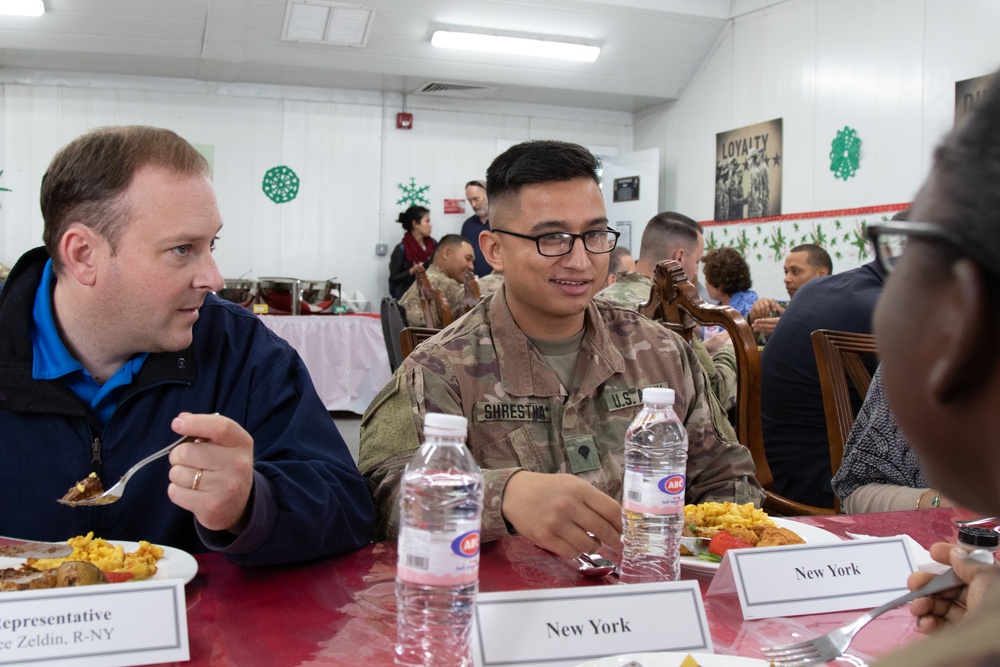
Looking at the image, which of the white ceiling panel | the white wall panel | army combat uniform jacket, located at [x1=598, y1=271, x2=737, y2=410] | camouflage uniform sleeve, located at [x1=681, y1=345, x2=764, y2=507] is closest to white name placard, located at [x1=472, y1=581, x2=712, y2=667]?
camouflage uniform sleeve, located at [x1=681, y1=345, x2=764, y2=507]

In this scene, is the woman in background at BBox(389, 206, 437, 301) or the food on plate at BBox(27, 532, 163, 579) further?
the woman in background at BBox(389, 206, 437, 301)

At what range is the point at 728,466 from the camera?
169 cm

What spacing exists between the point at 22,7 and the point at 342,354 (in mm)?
3880

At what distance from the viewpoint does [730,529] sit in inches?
47.7

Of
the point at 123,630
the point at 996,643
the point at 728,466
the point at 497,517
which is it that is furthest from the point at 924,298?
the point at 728,466

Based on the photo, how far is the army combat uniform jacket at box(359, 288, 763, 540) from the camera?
1.67m

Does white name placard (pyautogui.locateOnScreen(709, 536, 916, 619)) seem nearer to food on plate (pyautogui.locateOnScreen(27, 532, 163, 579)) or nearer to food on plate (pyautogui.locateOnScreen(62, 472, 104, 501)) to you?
food on plate (pyautogui.locateOnScreen(27, 532, 163, 579))

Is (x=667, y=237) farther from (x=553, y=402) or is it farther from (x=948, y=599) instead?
(x=948, y=599)

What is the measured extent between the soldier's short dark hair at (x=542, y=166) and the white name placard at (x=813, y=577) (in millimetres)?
1033

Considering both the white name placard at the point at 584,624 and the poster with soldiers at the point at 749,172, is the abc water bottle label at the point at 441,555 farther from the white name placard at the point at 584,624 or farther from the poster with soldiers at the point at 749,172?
the poster with soldiers at the point at 749,172

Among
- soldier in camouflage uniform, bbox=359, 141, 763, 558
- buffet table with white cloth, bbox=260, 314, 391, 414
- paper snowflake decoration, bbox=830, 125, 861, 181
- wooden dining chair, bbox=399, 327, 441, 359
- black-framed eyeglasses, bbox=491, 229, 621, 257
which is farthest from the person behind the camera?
paper snowflake decoration, bbox=830, 125, 861, 181

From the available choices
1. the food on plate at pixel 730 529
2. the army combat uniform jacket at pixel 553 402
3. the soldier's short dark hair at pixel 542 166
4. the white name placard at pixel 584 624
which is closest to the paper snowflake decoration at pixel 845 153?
the soldier's short dark hair at pixel 542 166

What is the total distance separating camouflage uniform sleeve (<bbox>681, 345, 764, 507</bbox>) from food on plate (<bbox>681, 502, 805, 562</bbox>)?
0.35 meters

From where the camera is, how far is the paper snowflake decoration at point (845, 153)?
691 centimetres
